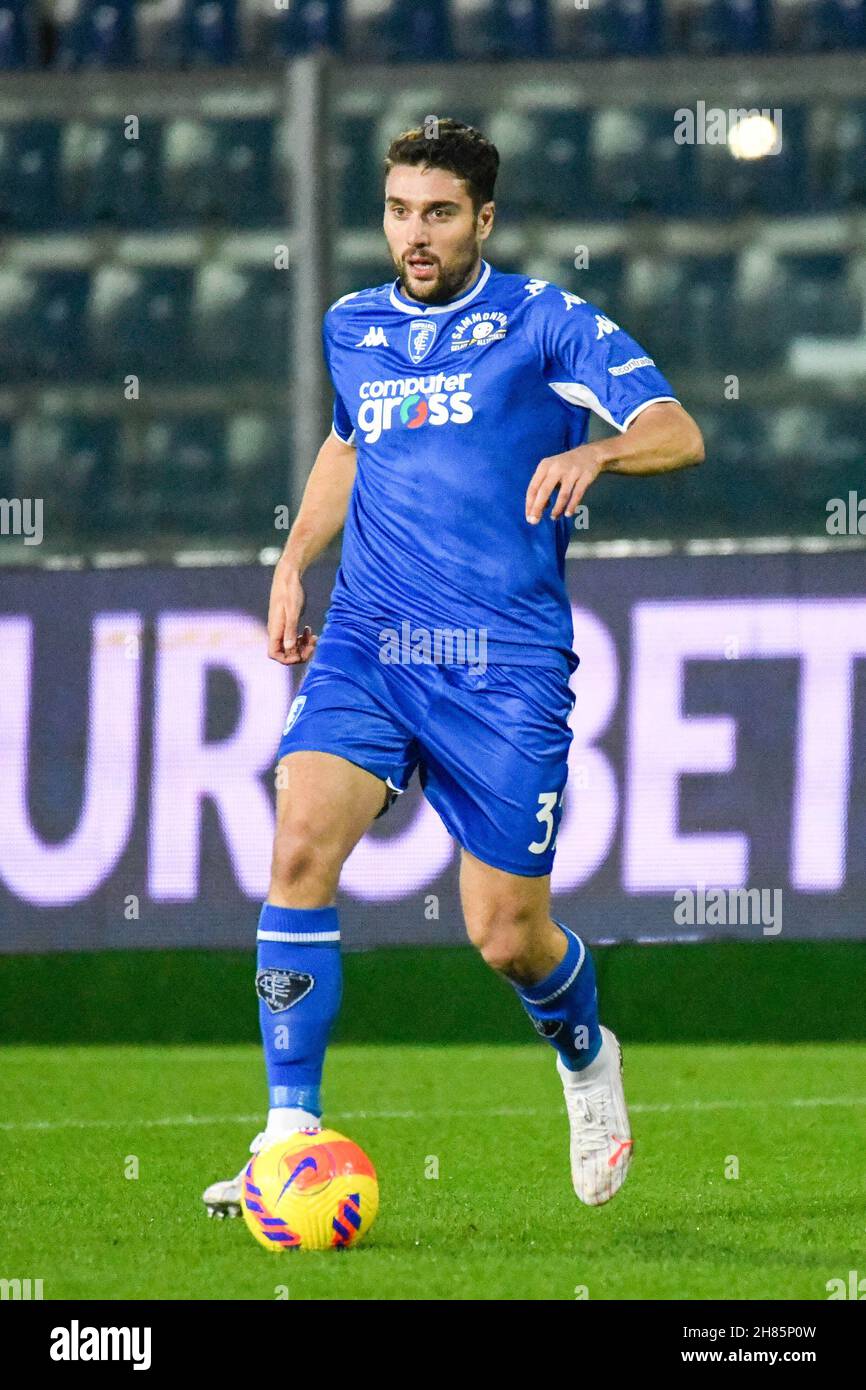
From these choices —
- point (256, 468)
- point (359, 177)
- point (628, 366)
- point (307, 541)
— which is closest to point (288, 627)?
Answer: point (307, 541)

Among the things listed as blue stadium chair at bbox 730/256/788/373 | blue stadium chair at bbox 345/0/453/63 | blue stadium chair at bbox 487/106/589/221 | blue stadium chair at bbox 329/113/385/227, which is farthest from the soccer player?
blue stadium chair at bbox 345/0/453/63

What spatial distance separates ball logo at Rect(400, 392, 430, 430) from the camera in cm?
490

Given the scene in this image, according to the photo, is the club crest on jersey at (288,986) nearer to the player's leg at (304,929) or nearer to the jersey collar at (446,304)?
the player's leg at (304,929)

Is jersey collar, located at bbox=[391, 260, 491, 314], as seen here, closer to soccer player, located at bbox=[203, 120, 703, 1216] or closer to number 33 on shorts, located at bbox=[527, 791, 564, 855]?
soccer player, located at bbox=[203, 120, 703, 1216]

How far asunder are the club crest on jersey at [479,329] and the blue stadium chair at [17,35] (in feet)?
24.0

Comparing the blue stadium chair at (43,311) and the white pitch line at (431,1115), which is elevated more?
the blue stadium chair at (43,311)

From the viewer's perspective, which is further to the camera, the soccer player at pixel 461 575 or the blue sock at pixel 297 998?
the soccer player at pixel 461 575

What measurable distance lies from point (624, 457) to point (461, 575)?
0.50 m

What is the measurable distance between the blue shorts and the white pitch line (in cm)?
212

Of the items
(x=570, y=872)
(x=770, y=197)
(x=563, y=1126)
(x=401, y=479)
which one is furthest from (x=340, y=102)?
(x=401, y=479)

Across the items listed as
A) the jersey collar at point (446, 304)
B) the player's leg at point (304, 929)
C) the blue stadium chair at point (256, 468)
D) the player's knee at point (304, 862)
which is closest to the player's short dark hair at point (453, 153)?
the jersey collar at point (446, 304)

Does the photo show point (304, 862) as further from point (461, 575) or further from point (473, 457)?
point (473, 457)

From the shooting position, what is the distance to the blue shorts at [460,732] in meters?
4.81

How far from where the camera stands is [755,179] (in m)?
11.3
